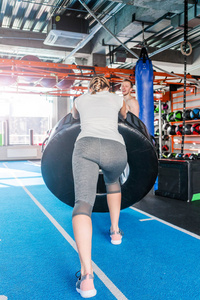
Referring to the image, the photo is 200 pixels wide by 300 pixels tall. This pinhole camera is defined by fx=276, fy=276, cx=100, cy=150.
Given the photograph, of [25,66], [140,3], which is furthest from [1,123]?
[140,3]

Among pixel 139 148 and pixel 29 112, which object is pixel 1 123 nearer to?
pixel 29 112

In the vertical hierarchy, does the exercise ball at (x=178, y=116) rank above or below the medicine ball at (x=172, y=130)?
above

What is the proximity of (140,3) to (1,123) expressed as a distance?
9342 mm

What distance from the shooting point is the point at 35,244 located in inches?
96.1

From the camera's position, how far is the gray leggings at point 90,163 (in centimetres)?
175

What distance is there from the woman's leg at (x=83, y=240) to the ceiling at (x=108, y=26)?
331 cm

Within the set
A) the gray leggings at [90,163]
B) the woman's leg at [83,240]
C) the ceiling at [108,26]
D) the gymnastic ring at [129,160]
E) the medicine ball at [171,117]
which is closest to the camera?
the woman's leg at [83,240]

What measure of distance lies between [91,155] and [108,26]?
547cm

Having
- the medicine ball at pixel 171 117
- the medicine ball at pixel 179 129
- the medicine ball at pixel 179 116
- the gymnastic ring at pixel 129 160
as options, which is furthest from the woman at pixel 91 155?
the medicine ball at pixel 171 117

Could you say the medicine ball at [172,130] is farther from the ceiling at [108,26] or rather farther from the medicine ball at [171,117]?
the ceiling at [108,26]

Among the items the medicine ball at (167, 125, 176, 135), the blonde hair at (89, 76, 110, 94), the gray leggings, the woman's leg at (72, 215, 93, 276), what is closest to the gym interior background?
the medicine ball at (167, 125, 176, 135)

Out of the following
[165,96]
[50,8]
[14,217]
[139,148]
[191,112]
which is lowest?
[14,217]

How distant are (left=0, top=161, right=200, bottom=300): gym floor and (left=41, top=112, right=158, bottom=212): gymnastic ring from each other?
375mm

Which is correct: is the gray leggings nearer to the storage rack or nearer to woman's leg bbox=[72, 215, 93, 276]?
woman's leg bbox=[72, 215, 93, 276]
